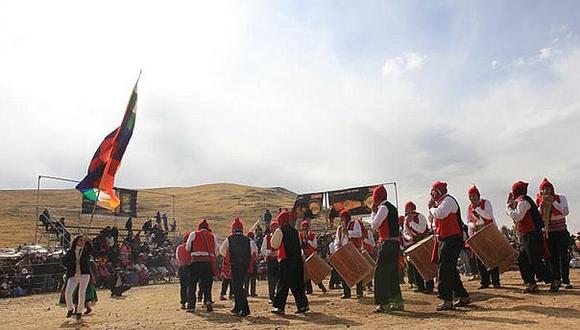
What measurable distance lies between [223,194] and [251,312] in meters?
63.1

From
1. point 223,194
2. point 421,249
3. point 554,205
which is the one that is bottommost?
point 421,249

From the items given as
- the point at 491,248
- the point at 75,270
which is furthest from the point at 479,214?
the point at 75,270

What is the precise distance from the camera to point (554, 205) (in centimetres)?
918

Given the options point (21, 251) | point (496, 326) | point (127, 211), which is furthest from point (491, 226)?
point (127, 211)

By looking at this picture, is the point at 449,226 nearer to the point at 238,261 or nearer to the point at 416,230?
the point at 416,230

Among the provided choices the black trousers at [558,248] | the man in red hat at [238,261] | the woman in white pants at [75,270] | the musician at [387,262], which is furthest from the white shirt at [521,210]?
the woman in white pants at [75,270]

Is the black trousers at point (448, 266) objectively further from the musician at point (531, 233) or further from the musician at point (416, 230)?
the musician at point (416, 230)

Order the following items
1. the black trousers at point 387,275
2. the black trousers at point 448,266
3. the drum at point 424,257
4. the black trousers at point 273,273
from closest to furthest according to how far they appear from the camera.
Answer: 1. the black trousers at point 448,266
2. the black trousers at point 387,275
3. the drum at point 424,257
4. the black trousers at point 273,273

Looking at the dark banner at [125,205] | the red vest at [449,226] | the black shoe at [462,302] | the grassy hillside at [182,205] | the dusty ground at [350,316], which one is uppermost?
the grassy hillside at [182,205]

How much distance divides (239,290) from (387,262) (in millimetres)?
2944

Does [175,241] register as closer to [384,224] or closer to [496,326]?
[384,224]

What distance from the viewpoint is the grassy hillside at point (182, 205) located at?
4116 cm

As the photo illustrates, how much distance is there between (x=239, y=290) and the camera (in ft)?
32.1

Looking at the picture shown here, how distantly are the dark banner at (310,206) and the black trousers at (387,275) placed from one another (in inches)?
925
